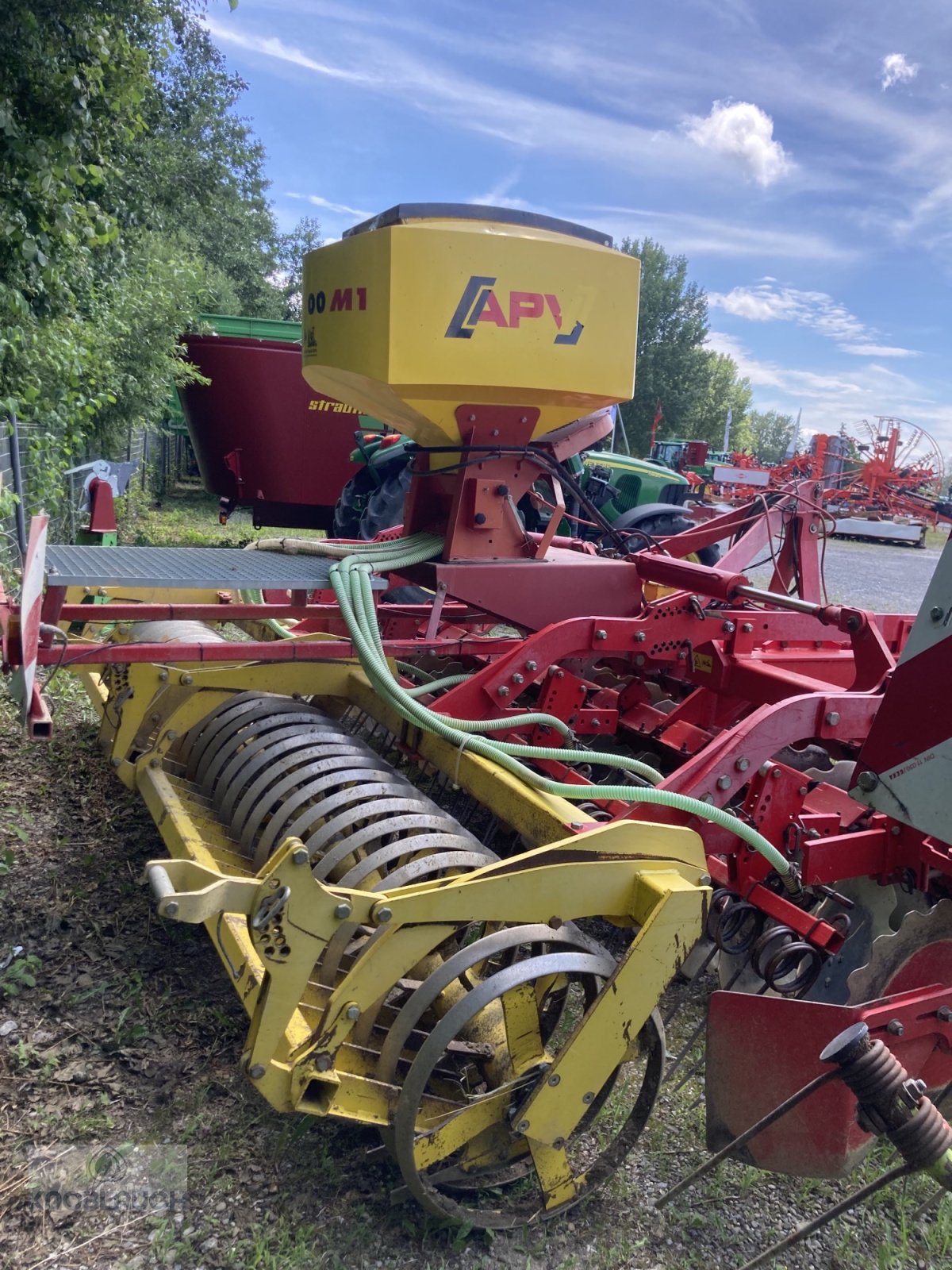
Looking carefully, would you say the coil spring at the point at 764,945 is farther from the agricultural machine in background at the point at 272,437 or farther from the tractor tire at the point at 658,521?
the agricultural machine in background at the point at 272,437

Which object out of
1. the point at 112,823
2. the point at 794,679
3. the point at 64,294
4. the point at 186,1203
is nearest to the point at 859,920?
the point at 794,679

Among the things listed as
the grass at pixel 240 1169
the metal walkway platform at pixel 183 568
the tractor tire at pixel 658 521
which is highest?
the metal walkway platform at pixel 183 568

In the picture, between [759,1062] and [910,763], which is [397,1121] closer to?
[759,1062]

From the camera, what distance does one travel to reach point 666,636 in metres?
3.14

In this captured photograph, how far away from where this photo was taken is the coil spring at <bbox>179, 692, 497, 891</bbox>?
2.14 meters

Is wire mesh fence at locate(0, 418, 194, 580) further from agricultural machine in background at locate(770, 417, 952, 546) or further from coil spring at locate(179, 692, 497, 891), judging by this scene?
agricultural machine in background at locate(770, 417, 952, 546)

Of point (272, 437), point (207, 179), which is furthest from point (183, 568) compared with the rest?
point (207, 179)

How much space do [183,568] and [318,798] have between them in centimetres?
80

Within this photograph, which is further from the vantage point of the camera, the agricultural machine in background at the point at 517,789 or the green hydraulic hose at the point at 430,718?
the green hydraulic hose at the point at 430,718

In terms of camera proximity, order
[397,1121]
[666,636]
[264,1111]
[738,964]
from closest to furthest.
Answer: [397,1121] → [264,1111] → [738,964] → [666,636]

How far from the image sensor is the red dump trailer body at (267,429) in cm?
870

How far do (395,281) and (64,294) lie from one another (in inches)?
122

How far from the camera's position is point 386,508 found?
6.08 metres

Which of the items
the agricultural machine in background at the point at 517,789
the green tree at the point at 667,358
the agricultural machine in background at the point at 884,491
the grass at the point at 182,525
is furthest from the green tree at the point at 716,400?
the agricultural machine in background at the point at 517,789
